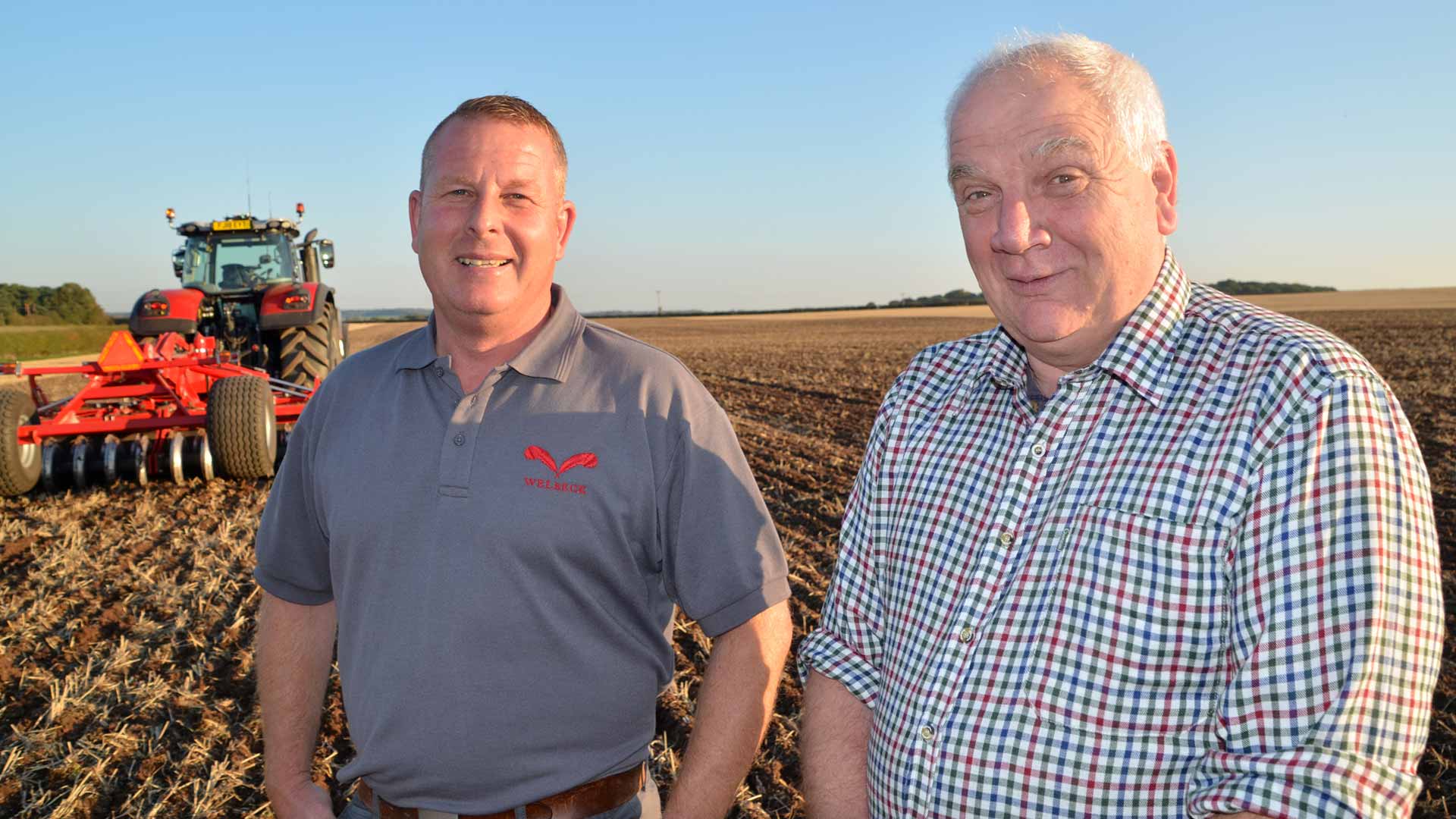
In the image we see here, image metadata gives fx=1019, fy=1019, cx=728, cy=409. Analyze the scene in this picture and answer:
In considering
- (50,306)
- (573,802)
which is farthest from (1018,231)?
(50,306)

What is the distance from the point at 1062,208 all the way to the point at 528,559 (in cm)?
109

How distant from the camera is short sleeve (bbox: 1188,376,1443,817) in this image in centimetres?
117

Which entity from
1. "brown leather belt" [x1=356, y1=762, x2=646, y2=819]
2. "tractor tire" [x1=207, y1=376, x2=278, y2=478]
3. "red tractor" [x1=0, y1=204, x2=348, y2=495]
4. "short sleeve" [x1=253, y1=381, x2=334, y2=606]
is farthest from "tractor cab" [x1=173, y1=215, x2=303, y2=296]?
"brown leather belt" [x1=356, y1=762, x2=646, y2=819]

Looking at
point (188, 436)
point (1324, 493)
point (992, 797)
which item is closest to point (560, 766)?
point (992, 797)

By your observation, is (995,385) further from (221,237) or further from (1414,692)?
(221,237)

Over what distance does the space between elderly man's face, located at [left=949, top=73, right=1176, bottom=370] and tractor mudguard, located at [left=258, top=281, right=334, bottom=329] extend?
9.20 m

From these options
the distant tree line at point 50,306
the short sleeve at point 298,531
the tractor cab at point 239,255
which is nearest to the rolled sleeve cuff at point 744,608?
the short sleeve at point 298,531

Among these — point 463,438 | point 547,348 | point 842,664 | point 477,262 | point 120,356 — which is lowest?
point 842,664

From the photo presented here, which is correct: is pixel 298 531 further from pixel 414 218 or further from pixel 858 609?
pixel 858 609

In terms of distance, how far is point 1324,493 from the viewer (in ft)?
4.00

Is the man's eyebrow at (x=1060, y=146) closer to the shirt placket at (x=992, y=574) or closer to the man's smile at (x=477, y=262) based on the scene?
the shirt placket at (x=992, y=574)

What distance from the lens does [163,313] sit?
945 centimetres

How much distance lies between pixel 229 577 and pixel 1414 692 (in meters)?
5.77

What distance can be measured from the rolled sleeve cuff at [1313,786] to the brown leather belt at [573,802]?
3.48ft
